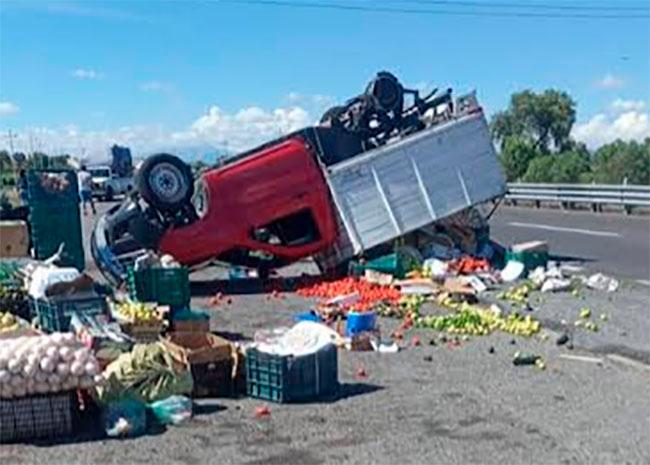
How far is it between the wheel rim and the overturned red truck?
2cm

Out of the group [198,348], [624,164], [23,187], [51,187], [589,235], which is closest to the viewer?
A: [198,348]

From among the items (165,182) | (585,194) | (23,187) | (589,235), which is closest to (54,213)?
(165,182)

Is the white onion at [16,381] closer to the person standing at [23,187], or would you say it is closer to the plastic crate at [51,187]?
the plastic crate at [51,187]

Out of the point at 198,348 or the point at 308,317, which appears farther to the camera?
the point at 308,317

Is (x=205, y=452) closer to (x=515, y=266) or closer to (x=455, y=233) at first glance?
(x=515, y=266)

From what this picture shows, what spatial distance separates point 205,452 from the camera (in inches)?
268

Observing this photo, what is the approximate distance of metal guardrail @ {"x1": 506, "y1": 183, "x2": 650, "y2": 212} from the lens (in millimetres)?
29688

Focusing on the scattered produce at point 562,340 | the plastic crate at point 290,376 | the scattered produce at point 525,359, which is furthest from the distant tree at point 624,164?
the plastic crate at point 290,376

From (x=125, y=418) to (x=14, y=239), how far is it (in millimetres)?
10530

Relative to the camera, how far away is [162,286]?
485 inches

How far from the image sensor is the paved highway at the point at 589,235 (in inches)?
715

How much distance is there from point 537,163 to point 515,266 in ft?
93.4

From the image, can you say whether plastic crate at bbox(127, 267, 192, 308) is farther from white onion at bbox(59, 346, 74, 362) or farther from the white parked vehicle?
the white parked vehicle

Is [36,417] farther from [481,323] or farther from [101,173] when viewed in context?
[101,173]
